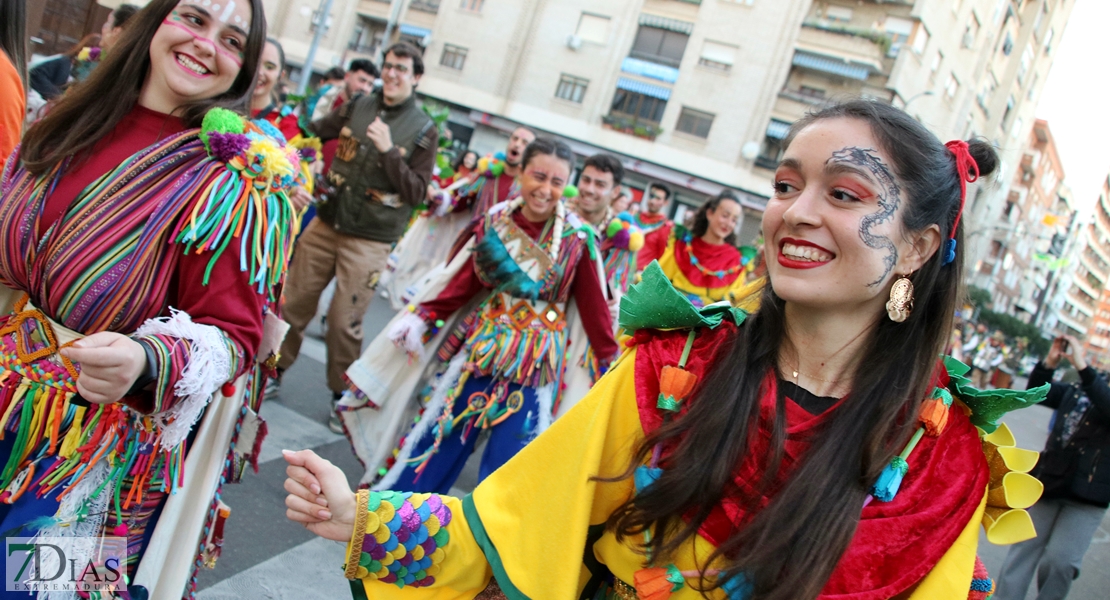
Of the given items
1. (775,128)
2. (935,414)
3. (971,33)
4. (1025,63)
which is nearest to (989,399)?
(935,414)

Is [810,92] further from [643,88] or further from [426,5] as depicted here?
[426,5]

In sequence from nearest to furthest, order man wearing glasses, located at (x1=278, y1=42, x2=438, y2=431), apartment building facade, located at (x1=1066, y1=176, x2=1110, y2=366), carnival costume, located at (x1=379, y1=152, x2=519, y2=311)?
1. man wearing glasses, located at (x1=278, y1=42, x2=438, y2=431)
2. carnival costume, located at (x1=379, y1=152, x2=519, y2=311)
3. apartment building facade, located at (x1=1066, y1=176, x2=1110, y2=366)

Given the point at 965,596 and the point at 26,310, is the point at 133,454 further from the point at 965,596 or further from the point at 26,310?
the point at 965,596

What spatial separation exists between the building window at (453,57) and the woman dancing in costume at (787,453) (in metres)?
29.9

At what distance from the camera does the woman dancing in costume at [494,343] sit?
3.56 m

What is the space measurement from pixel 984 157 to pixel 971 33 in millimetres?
36075

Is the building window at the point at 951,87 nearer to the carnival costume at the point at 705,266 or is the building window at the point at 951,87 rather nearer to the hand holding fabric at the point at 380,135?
the carnival costume at the point at 705,266

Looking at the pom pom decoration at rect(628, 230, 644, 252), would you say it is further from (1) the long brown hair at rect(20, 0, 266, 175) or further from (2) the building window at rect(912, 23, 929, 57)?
(2) the building window at rect(912, 23, 929, 57)

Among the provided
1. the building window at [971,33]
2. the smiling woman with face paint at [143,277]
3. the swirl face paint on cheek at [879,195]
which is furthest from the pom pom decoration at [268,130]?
the building window at [971,33]

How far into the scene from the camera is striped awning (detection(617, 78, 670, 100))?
2750 centimetres

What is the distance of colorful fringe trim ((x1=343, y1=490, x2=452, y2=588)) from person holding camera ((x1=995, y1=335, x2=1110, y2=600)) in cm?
424

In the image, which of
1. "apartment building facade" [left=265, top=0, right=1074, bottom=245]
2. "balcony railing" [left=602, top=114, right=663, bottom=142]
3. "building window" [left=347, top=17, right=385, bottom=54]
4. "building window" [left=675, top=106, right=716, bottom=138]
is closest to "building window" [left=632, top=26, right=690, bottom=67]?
"apartment building facade" [left=265, top=0, right=1074, bottom=245]

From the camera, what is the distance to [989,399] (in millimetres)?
1388

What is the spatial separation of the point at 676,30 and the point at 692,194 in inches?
228
